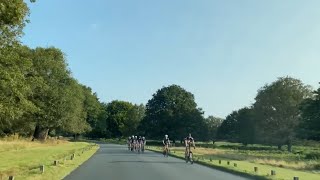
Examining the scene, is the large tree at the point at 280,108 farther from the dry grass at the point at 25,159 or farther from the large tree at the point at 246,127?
the dry grass at the point at 25,159

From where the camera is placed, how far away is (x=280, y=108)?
90.6m

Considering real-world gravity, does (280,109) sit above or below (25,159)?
above

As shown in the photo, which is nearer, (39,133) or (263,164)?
(263,164)

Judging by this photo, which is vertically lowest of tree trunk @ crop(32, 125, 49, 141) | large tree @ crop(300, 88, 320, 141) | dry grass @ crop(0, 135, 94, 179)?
dry grass @ crop(0, 135, 94, 179)

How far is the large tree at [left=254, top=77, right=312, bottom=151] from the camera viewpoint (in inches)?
3519

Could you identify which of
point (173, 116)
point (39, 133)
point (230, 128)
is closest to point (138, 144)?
point (39, 133)

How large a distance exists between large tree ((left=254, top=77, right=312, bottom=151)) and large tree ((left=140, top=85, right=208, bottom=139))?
1805 cm

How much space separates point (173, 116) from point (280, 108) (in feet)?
92.8

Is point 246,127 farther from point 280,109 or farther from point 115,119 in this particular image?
point 115,119

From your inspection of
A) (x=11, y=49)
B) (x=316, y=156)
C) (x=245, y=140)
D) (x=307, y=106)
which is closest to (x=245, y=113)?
(x=245, y=140)

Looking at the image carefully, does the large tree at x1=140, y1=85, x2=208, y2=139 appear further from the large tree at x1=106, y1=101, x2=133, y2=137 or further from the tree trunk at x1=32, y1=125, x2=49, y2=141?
the tree trunk at x1=32, y1=125, x2=49, y2=141

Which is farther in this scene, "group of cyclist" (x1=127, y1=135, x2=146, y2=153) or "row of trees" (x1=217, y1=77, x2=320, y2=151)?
"row of trees" (x1=217, y1=77, x2=320, y2=151)

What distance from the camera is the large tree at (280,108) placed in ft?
293

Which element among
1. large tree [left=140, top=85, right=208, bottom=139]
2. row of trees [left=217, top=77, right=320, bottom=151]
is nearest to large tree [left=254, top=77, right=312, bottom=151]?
row of trees [left=217, top=77, right=320, bottom=151]
